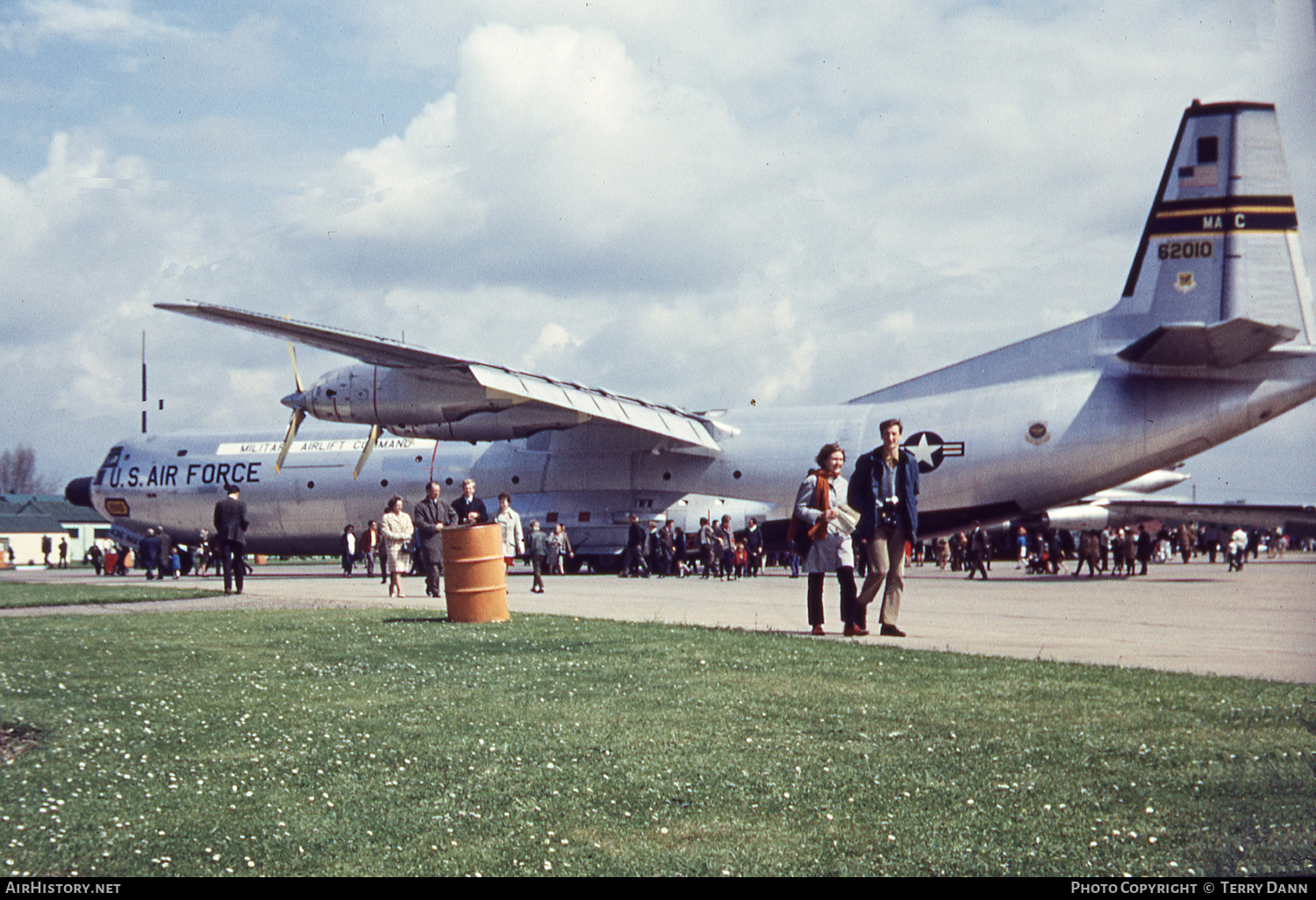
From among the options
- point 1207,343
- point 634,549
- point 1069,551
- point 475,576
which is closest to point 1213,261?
point 1207,343

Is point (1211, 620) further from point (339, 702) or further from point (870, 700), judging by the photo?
point (339, 702)

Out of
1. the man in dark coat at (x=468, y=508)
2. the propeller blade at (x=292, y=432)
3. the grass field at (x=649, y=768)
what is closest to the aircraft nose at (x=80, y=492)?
the propeller blade at (x=292, y=432)

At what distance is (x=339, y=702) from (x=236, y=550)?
39.6 feet

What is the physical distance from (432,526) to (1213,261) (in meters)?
15.6

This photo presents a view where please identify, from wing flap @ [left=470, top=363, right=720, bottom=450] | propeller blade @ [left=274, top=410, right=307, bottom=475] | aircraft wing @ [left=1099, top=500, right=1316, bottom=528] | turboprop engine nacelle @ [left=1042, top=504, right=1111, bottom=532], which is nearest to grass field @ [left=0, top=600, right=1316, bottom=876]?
wing flap @ [left=470, top=363, right=720, bottom=450]

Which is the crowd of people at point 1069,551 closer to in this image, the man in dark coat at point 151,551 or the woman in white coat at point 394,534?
the woman in white coat at point 394,534

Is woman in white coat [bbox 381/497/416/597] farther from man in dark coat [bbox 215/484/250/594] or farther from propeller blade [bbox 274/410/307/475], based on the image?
propeller blade [bbox 274/410/307/475]

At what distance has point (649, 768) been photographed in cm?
521

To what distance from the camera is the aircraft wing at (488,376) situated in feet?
73.9

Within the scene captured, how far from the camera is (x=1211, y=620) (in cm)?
1281

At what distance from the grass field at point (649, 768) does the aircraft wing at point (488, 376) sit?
14.4 metres

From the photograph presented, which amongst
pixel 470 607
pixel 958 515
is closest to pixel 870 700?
pixel 470 607

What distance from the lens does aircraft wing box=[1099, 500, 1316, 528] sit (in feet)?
105
